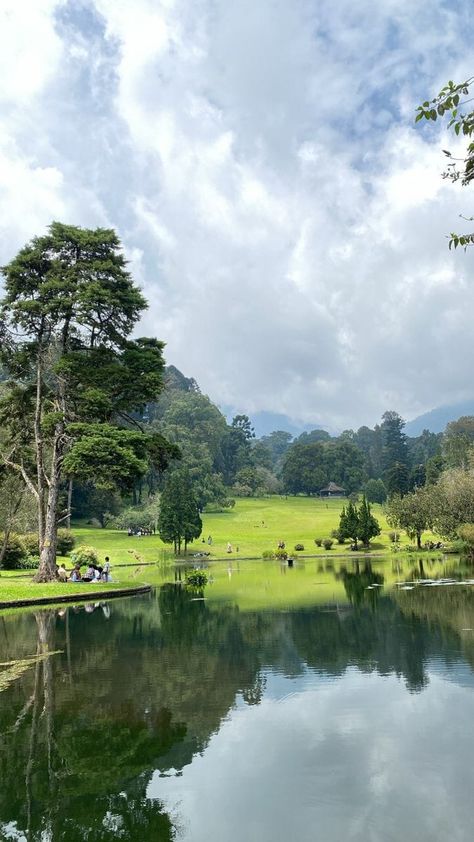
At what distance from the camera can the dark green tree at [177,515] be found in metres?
65.3

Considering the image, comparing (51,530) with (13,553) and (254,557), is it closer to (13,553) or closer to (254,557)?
(13,553)

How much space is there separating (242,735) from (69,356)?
25.9 meters

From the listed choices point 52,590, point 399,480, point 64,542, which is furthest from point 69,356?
point 399,480

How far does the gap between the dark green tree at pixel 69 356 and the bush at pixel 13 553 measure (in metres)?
12.7

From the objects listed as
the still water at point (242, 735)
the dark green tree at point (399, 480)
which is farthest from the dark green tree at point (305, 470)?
the still water at point (242, 735)

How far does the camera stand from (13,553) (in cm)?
4566

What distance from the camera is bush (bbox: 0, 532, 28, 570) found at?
45188 mm

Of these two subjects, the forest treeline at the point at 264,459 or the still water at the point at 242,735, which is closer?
the still water at the point at 242,735

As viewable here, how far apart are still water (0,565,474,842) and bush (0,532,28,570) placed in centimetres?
3041

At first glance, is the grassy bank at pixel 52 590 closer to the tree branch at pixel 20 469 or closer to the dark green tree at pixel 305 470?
the tree branch at pixel 20 469

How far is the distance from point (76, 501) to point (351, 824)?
293ft

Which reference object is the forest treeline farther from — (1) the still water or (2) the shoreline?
(1) the still water

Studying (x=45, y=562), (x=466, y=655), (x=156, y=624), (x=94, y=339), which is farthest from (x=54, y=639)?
(x=94, y=339)

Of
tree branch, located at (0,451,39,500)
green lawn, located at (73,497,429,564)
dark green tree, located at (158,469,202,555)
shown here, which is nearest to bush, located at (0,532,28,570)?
green lawn, located at (73,497,429,564)
